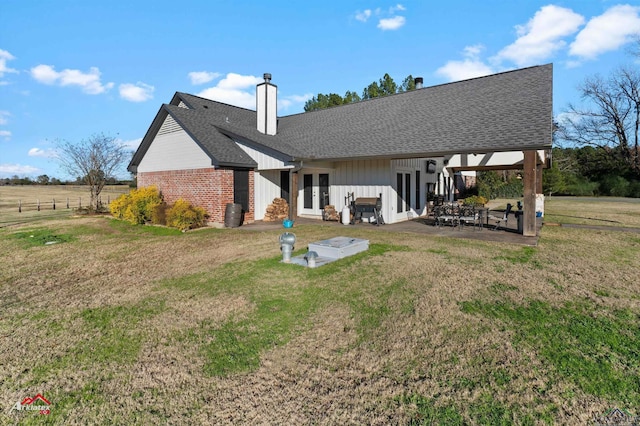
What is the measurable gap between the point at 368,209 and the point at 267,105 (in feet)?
27.1

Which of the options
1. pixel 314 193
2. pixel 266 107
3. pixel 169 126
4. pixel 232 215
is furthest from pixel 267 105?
pixel 232 215

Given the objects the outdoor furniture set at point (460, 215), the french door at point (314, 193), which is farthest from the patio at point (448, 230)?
the french door at point (314, 193)

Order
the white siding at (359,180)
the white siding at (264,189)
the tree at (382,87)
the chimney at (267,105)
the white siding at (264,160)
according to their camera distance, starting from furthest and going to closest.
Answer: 1. the tree at (382,87)
2. the chimney at (267,105)
3. the white siding at (264,189)
4. the white siding at (359,180)
5. the white siding at (264,160)

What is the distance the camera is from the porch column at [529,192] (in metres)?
9.22

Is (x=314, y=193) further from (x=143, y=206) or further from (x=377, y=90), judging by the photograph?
(x=377, y=90)

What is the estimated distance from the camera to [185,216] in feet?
39.8

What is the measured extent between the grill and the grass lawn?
19.2ft

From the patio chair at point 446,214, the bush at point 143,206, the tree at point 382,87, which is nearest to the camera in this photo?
the patio chair at point 446,214

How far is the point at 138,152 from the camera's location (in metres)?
16.8

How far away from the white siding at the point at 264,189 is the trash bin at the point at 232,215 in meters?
1.60

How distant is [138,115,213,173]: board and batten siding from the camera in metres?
13.8

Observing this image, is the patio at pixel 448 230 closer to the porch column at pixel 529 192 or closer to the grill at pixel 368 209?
the porch column at pixel 529 192

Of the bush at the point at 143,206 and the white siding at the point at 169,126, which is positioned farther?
the white siding at the point at 169,126

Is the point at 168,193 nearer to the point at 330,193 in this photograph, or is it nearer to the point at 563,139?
the point at 330,193
